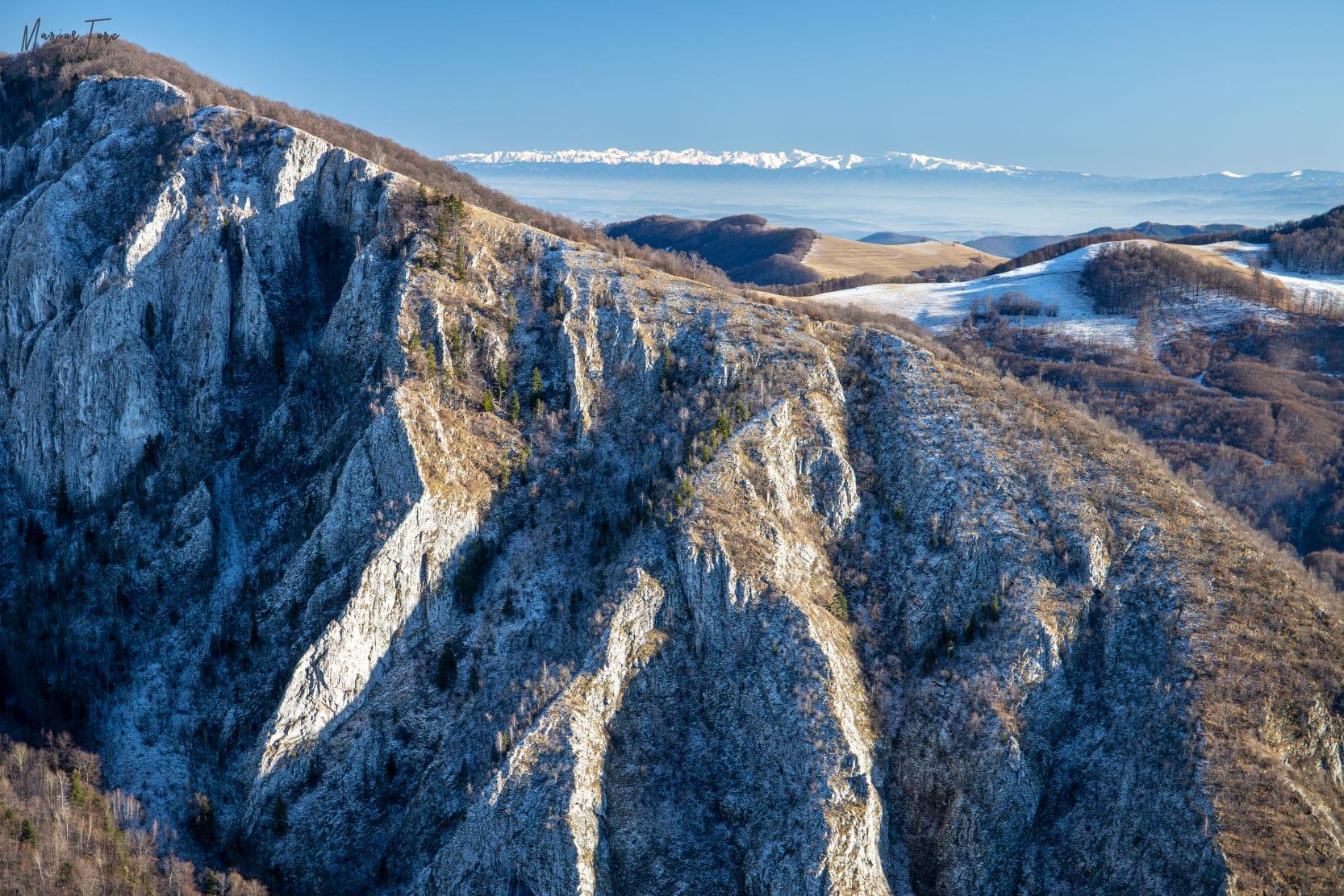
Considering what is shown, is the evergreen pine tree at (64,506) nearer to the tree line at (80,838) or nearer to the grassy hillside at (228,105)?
the tree line at (80,838)

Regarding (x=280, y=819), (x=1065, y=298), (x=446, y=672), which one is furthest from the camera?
(x=1065, y=298)

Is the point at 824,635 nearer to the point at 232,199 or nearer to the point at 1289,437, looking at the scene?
the point at 232,199

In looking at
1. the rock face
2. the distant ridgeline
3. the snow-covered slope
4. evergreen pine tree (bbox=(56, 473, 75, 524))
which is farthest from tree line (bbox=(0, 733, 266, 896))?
the distant ridgeline

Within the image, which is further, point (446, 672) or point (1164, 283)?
point (1164, 283)

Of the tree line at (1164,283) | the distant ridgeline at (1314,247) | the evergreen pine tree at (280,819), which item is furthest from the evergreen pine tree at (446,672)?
the distant ridgeline at (1314,247)

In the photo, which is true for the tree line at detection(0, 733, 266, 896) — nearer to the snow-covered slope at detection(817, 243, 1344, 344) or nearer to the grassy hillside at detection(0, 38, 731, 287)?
the grassy hillside at detection(0, 38, 731, 287)

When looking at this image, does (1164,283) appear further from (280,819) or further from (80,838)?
(80,838)

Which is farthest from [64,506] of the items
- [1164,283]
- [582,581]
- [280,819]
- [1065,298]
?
[1164,283]

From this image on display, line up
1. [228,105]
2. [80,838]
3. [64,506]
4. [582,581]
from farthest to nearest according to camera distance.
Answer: [228,105], [64,506], [582,581], [80,838]

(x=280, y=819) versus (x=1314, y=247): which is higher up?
(x=1314, y=247)
